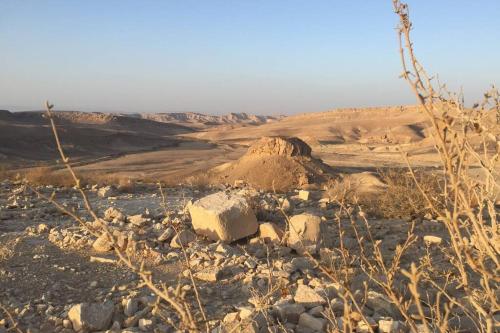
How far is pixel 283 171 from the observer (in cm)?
1477

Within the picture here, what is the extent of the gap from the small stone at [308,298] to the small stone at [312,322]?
25 cm

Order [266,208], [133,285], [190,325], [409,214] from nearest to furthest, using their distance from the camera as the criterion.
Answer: [190,325] → [133,285] → [266,208] → [409,214]

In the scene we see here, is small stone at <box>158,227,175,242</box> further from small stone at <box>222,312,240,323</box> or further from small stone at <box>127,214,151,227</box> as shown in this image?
small stone at <box>222,312,240,323</box>

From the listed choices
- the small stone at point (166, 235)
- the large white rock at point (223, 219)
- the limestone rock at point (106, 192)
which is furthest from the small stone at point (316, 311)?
the limestone rock at point (106, 192)

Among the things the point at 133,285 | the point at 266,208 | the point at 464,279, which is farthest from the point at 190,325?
the point at 266,208

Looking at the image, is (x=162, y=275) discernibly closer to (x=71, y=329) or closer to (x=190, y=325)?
(x=71, y=329)

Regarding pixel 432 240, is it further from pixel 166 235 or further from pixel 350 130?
pixel 350 130

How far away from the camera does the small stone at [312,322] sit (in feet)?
12.5

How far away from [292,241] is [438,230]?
3269 millimetres

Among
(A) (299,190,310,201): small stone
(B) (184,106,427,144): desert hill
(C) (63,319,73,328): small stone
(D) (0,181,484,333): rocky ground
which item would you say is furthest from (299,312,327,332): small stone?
(B) (184,106,427,144): desert hill

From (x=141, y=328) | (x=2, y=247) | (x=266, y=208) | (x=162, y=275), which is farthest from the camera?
(x=266, y=208)

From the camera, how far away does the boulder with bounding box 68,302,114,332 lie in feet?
13.3

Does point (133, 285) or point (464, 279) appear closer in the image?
point (464, 279)

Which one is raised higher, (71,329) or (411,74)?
(411,74)
